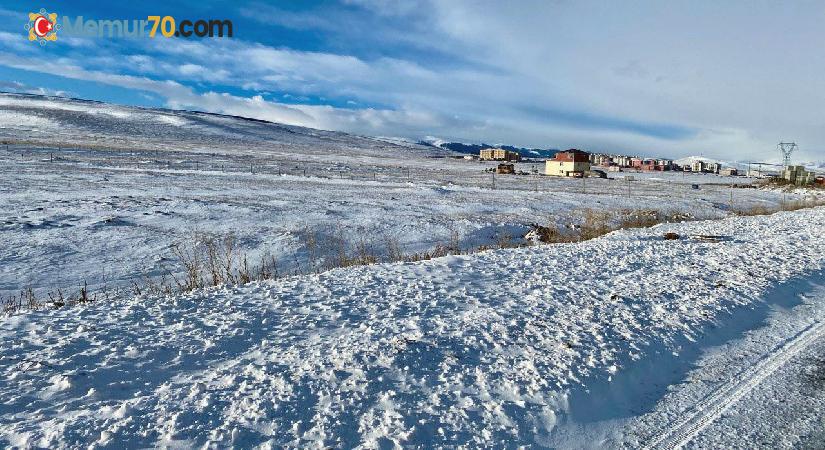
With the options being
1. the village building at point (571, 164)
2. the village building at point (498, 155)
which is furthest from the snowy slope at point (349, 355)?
the village building at point (498, 155)

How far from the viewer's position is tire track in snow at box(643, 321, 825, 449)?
4.05 meters

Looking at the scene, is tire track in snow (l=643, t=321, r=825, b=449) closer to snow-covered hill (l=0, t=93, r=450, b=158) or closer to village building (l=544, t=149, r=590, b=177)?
village building (l=544, t=149, r=590, b=177)

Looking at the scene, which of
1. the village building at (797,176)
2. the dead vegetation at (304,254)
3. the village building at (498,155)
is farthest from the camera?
the village building at (498,155)

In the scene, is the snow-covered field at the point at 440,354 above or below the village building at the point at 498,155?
below

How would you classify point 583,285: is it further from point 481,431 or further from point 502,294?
point 481,431

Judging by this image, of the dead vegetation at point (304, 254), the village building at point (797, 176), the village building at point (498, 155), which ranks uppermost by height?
the village building at point (498, 155)

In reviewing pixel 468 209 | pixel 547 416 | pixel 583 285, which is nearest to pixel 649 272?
pixel 583 285

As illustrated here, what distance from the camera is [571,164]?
74000mm

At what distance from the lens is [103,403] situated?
156 inches

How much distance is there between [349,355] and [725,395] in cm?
354

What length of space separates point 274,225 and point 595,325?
11381 mm

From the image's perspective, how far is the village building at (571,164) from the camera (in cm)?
7356

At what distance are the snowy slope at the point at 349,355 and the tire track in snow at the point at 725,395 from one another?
78 cm

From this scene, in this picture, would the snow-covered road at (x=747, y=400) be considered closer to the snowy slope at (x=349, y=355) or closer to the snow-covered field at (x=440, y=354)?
the snow-covered field at (x=440, y=354)
